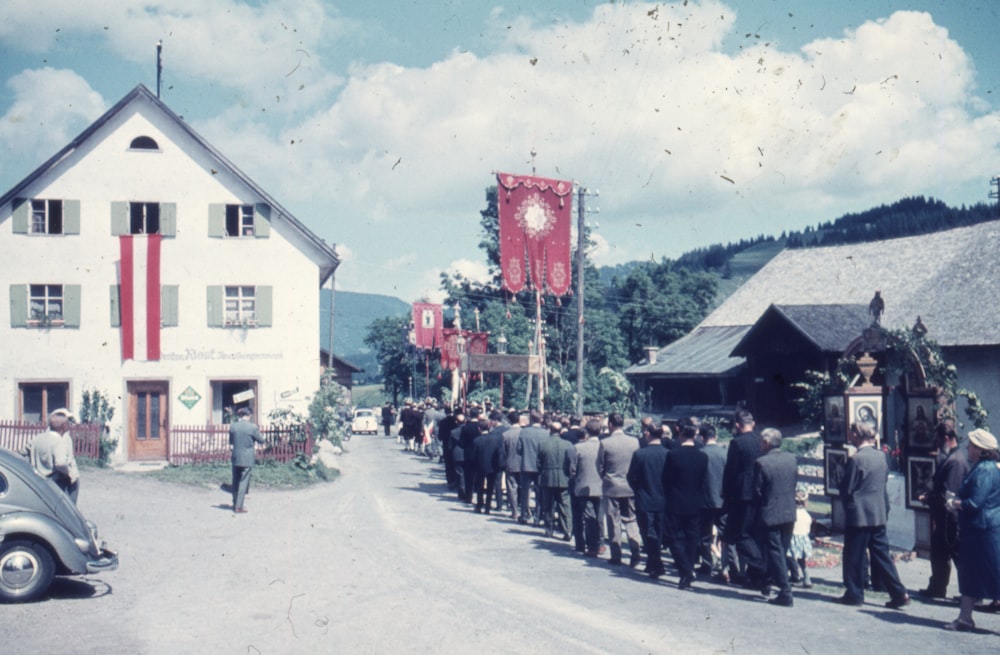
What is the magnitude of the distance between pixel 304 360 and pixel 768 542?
20.7 m

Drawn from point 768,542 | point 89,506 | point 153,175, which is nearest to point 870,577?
point 768,542

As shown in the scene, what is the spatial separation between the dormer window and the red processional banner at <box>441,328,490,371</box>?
15.0 m

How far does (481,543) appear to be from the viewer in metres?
13.9

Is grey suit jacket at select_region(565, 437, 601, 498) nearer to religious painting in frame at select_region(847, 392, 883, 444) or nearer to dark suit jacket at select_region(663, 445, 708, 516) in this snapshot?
dark suit jacket at select_region(663, 445, 708, 516)

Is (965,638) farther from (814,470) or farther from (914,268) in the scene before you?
(914,268)

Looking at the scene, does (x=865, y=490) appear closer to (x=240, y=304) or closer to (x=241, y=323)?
(x=241, y=323)

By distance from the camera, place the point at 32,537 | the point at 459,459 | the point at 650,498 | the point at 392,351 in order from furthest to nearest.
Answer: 1. the point at 392,351
2. the point at 459,459
3. the point at 650,498
4. the point at 32,537

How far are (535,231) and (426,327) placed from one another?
2180 centimetres

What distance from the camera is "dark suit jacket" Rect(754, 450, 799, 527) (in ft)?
32.4

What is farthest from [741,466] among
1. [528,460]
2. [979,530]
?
[528,460]

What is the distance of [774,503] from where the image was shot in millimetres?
9883

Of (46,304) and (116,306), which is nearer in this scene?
(46,304)

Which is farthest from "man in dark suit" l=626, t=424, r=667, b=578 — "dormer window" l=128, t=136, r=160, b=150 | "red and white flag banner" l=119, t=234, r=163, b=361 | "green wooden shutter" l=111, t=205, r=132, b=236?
"dormer window" l=128, t=136, r=160, b=150

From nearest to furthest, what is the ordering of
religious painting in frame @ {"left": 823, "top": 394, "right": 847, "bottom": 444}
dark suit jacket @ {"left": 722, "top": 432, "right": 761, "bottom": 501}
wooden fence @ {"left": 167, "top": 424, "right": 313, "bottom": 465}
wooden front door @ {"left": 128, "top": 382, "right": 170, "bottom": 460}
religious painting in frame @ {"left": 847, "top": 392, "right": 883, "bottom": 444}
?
dark suit jacket @ {"left": 722, "top": 432, "right": 761, "bottom": 501}, religious painting in frame @ {"left": 847, "top": 392, "right": 883, "bottom": 444}, religious painting in frame @ {"left": 823, "top": 394, "right": 847, "bottom": 444}, wooden fence @ {"left": 167, "top": 424, "right": 313, "bottom": 465}, wooden front door @ {"left": 128, "top": 382, "right": 170, "bottom": 460}
